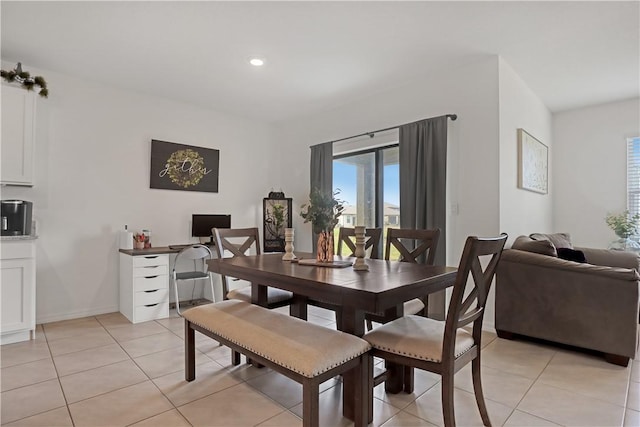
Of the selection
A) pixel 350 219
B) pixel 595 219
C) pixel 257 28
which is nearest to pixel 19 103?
pixel 257 28

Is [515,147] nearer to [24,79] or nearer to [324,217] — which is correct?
[324,217]

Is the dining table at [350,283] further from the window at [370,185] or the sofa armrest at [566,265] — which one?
the window at [370,185]

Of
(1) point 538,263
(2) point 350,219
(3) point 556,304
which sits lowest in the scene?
(3) point 556,304

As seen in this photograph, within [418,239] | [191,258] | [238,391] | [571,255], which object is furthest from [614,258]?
[191,258]

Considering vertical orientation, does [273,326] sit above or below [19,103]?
below

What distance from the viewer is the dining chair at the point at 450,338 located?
155 centimetres

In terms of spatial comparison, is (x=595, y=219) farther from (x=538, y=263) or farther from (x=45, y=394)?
(x=45, y=394)

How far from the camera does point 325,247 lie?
7.97 feet

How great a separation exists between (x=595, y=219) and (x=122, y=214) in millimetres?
6170

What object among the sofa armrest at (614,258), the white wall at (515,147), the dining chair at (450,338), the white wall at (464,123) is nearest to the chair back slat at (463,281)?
the dining chair at (450,338)

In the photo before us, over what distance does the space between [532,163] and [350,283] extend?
11.2 ft

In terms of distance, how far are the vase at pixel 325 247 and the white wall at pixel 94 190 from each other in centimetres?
270

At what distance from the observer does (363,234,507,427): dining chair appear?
5.10 ft

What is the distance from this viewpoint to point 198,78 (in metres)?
3.69
